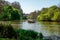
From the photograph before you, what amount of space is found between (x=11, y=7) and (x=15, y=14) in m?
1.01

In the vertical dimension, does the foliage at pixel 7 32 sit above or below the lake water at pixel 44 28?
above

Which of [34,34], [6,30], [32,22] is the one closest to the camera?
[6,30]

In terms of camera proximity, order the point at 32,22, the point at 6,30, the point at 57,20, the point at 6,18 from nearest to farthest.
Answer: the point at 6,30
the point at 6,18
the point at 32,22
the point at 57,20

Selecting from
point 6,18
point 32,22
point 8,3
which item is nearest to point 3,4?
point 8,3

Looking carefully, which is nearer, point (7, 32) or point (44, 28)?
point (7, 32)

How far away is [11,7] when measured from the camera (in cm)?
1967

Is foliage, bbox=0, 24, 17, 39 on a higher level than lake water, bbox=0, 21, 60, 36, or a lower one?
higher

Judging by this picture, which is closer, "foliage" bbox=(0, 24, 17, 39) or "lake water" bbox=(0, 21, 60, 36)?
"foliage" bbox=(0, 24, 17, 39)

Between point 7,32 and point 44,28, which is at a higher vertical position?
point 7,32

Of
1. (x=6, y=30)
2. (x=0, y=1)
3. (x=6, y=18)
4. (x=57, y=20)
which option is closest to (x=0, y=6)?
(x=0, y=1)

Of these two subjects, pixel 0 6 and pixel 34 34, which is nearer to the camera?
pixel 34 34

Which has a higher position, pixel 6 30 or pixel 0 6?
pixel 0 6

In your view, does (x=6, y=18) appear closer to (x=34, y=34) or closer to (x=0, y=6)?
(x=0, y=6)

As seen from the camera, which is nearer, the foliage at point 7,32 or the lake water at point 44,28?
the foliage at point 7,32
